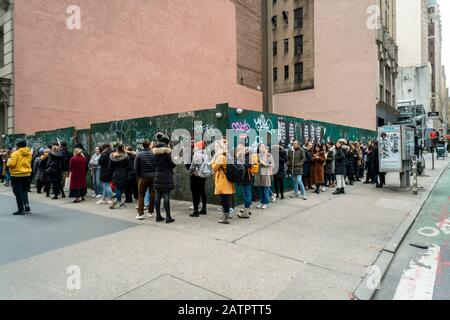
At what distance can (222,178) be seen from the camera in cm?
666

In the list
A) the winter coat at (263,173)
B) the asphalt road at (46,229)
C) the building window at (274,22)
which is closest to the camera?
the asphalt road at (46,229)

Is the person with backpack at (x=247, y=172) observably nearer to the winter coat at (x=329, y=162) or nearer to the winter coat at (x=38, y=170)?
the winter coat at (x=329, y=162)

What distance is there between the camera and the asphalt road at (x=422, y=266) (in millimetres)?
3615

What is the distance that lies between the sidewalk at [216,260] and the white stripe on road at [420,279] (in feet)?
1.54

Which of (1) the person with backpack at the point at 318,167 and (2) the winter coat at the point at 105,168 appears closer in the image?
(2) the winter coat at the point at 105,168

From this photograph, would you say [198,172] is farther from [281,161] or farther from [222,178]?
[281,161]

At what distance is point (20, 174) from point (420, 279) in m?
8.43

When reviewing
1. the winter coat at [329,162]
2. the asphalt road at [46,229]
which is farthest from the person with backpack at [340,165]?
the asphalt road at [46,229]

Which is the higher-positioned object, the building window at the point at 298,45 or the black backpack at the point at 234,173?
the building window at the point at 298,45

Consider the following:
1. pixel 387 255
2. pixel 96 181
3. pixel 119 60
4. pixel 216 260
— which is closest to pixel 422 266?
pixel 387 255
